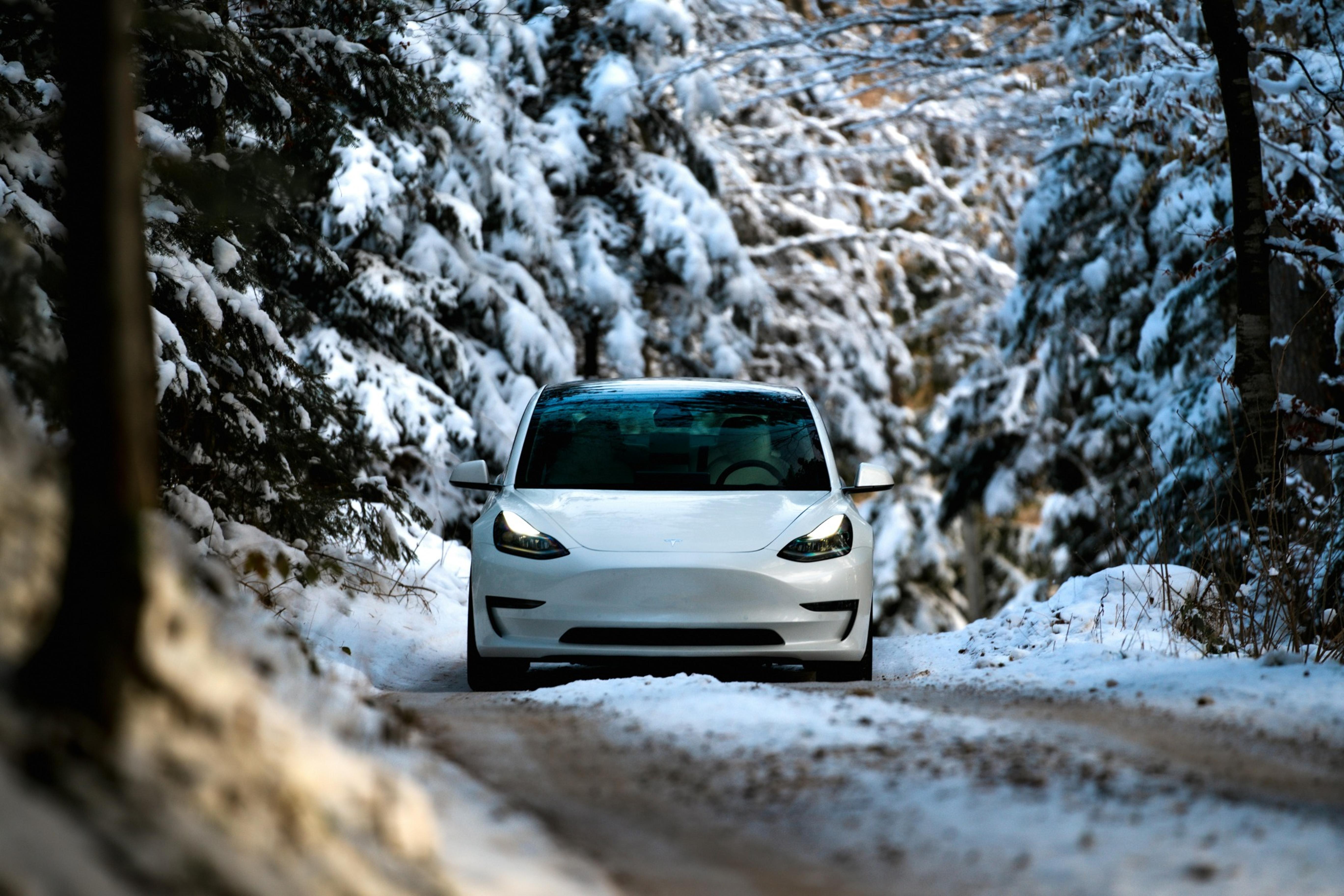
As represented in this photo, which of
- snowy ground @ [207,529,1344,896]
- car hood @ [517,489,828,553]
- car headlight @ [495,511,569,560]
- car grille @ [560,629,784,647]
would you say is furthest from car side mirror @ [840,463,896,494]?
car headlight @ [495,511,569,560]

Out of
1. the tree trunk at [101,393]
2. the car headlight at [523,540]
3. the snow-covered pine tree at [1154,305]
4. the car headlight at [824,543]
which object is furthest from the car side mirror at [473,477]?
the tree trunk at [101,393]

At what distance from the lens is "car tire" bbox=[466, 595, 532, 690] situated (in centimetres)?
715

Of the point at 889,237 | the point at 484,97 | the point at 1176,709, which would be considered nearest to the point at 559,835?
the point at 1176,709

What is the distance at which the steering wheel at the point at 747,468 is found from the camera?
26.1 feet

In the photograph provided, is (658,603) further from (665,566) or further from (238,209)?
(238,209)

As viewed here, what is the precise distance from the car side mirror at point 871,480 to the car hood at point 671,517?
35 centimetres

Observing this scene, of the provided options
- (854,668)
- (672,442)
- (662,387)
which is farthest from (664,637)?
(662,387)

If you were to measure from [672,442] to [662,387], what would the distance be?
0.57 meters

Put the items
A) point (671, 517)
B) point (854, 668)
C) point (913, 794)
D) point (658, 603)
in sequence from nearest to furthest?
point (913, 794) < point (658, 603) < point (671, 517) < point (854, 668)

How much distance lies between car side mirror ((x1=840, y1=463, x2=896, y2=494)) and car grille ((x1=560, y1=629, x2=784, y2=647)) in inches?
49.2

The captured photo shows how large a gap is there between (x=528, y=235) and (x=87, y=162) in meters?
16.4

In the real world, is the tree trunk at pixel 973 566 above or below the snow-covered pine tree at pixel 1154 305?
below

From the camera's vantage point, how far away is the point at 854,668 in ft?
24.2

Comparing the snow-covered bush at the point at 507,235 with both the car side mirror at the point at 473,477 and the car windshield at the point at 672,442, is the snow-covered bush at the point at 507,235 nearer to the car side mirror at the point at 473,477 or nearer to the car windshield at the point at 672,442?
the car side mirror at the point at 473,477
